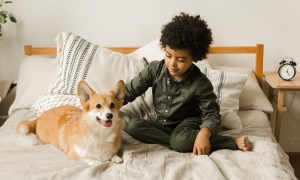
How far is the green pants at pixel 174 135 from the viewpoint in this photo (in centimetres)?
145

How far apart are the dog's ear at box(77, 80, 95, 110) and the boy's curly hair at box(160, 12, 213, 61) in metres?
0.40

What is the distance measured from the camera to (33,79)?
2.07 metres

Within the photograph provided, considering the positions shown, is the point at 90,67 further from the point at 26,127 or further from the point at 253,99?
the point at 253,99

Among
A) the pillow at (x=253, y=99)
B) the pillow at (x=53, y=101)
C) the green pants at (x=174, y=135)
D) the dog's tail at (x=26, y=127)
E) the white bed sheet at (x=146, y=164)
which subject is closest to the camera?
the white bed sheet at (x=146, y=164)

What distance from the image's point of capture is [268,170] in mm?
1203

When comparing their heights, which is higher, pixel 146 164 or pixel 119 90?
pixel 119 90

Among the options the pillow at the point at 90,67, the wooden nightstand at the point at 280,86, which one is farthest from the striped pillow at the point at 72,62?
the wooden nightstand at the point at 280,86

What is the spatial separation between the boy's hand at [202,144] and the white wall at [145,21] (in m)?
1.04

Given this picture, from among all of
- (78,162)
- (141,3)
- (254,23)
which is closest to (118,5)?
(141,3)

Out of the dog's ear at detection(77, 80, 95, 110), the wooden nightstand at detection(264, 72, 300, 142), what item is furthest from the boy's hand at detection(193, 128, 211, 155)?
the wooden nightstand at detection(264, 72, 300, 142)

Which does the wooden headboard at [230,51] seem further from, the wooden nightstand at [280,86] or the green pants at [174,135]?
the green pants at [174,135]

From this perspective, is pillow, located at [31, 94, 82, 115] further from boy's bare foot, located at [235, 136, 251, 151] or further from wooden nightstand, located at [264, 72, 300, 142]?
wooden nightstand, located at [264, 72, 300, 142]

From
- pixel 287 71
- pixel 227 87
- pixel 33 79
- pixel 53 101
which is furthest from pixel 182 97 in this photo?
pixel 33 79

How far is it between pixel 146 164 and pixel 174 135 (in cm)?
27
